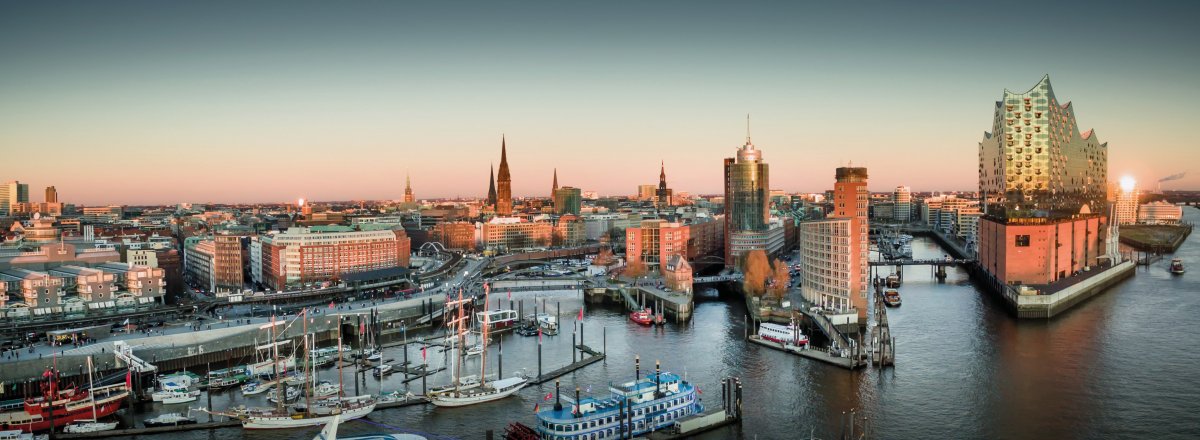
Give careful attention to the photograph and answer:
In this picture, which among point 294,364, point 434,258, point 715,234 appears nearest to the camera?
point 294,364

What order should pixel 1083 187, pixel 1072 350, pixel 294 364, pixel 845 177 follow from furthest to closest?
1. pixel 1083 187
2. pixel 845 177
3. pixel 1072 350
4. pixel 294 364

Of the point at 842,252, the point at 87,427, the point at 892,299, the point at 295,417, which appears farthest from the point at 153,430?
the point at 892,299

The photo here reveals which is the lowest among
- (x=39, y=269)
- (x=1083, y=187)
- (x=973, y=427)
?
(x=973, y=427)

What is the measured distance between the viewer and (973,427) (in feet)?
68.7

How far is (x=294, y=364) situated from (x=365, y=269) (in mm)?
23475

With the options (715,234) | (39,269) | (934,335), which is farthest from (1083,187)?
(39,269)

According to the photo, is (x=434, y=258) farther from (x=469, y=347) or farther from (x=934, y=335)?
(x=934, y=335)

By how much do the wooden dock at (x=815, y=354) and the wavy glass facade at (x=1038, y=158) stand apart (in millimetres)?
22724

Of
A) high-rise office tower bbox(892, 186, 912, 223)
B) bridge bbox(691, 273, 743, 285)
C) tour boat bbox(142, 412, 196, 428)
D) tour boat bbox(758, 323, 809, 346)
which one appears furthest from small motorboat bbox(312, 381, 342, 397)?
high-rise office tower bbox(892, 186, 912, 223)

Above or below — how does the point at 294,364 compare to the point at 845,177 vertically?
below

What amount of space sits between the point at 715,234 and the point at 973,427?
47726mm

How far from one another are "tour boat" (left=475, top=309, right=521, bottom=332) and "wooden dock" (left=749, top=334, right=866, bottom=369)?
10675mm

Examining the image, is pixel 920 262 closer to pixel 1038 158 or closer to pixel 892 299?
pixel 1038 158

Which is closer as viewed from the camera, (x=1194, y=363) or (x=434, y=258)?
(x=1194, y=363)
